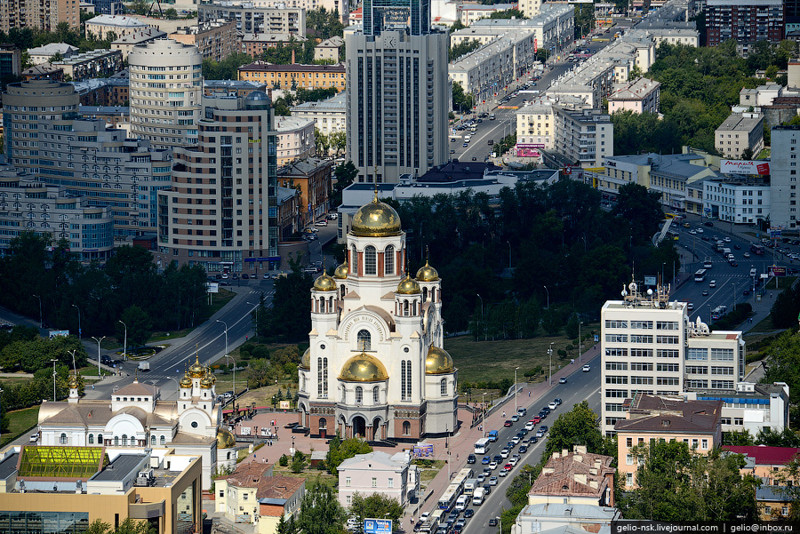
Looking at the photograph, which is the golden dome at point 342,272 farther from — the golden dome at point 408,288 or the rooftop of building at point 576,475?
the rooftop of building at point 576,475

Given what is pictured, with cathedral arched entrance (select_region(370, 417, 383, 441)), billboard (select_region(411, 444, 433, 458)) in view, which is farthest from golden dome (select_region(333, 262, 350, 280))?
billboard (select_region(411, 444, 433, 458))

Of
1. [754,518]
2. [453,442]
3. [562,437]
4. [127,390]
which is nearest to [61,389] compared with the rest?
[127,390]

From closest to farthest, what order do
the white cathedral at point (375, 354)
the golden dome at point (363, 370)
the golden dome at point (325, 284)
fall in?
the golden dome at point (363, 370) → the white cathedral at point (375, 354) → the golden dome at point (325, 284)

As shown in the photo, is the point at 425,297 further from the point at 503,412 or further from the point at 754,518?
the point at 754,518

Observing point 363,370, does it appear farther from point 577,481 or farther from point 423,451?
point 577,481

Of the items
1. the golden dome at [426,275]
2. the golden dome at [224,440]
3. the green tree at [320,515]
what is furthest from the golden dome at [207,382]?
the green tree at [320,515]
